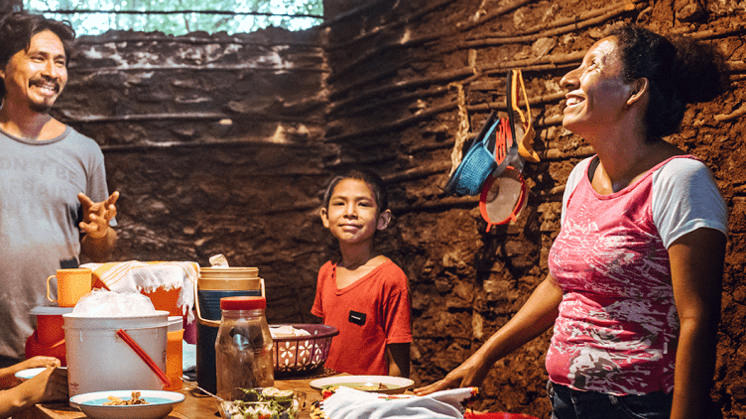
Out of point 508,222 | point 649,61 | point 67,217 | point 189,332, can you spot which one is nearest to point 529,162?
point 508,222

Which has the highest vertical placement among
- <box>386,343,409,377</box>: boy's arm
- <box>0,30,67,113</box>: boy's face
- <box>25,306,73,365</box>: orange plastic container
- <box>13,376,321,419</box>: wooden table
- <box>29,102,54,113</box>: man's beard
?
<box>0,30,67,113</box>: boy's face

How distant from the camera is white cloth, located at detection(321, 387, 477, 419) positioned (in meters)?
1.27

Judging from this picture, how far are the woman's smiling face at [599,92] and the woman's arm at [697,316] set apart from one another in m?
0.40

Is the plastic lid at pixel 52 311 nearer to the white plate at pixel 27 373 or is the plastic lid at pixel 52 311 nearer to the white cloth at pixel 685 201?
the white plate at pixel 27 373

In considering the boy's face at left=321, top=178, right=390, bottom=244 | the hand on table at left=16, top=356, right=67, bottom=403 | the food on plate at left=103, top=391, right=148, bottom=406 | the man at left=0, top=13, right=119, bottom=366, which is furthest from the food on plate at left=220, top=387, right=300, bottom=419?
the man at left=0, top=13, right=119, bottom=366

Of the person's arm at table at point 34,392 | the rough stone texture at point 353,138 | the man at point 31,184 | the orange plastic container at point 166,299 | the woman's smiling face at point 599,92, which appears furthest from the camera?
the rough stone texture at point 353,138

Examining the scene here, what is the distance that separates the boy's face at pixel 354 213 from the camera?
9.52 feet

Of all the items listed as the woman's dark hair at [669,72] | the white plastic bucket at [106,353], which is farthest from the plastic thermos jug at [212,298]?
the woman's dark hair at [669,72]

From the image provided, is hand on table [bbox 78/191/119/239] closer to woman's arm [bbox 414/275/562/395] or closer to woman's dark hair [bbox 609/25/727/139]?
woman's arm [bbox 414/275/562/395]

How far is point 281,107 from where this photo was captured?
4777mm

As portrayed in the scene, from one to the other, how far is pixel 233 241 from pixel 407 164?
1.36m

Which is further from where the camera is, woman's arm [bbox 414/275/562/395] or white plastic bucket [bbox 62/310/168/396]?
woman's arm [bbox 414/275/562/395]

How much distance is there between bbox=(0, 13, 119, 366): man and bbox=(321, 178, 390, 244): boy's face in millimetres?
916

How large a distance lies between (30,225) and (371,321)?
4.89ft
